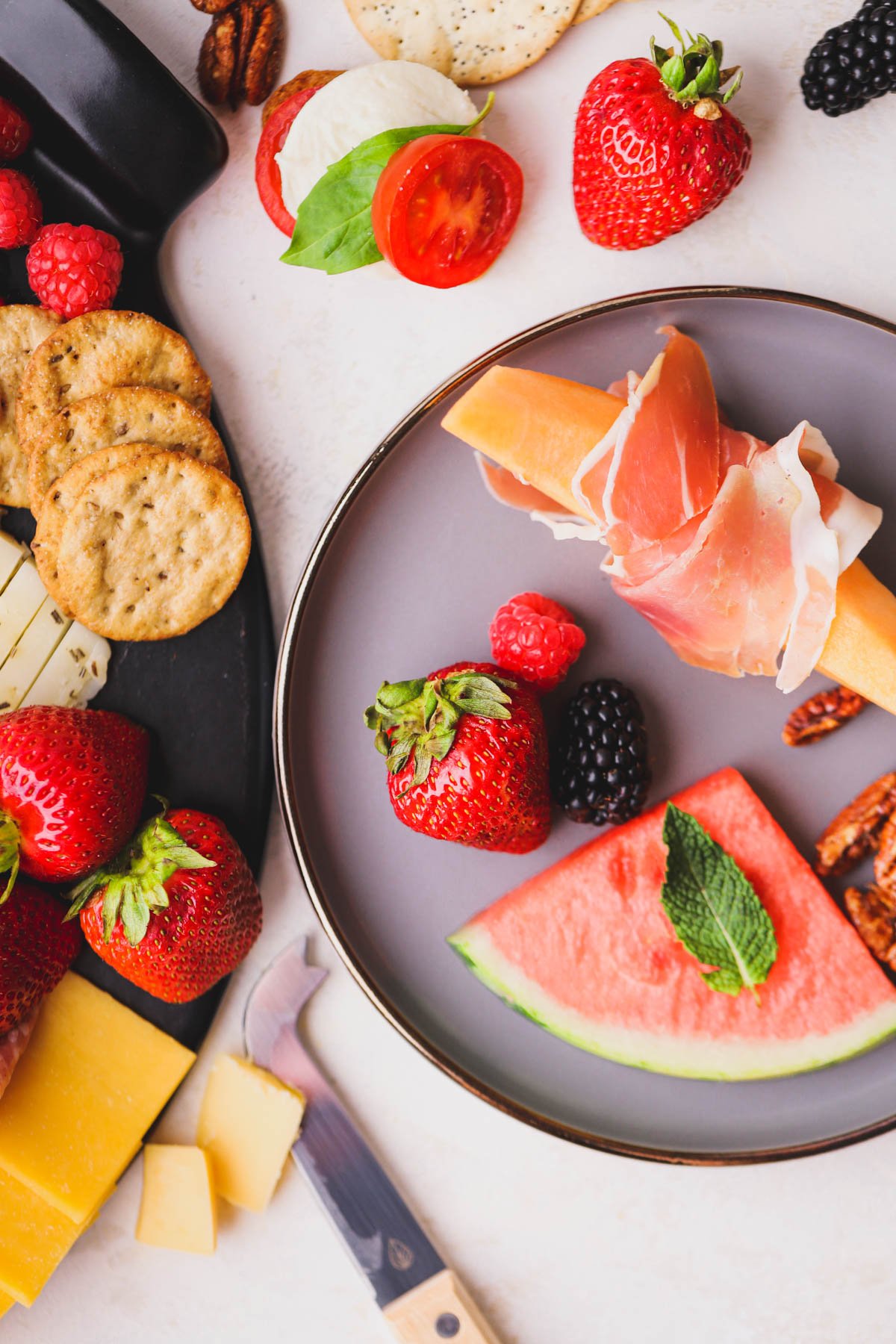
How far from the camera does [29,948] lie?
1231 mm

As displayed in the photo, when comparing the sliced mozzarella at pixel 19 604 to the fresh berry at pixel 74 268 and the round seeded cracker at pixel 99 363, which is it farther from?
the fresh berry at pixel 74 268

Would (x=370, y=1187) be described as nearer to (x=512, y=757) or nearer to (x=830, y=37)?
(x=512, y=757)

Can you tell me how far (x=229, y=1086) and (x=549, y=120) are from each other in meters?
1.59

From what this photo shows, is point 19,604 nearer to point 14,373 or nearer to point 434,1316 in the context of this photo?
point 14,373

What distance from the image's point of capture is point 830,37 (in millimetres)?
1221

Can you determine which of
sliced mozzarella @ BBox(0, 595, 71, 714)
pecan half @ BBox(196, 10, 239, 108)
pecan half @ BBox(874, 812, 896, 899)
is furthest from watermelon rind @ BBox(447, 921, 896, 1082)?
pecan half @ BBox(196, 10, 239, 108)

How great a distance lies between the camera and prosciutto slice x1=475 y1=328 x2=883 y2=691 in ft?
3.67

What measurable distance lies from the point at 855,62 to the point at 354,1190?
1.82 metres

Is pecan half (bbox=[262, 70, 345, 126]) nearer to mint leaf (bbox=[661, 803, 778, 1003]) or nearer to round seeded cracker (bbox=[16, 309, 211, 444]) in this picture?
round seeded cracker (bbox=[16, 309, 211, 444])

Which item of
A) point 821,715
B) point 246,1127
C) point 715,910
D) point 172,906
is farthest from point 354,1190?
point 821,715

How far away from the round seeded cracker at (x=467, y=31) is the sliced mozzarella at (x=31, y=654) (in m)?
0.99

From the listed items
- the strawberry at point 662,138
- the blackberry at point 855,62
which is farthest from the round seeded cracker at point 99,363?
the blackberry at point 855,62

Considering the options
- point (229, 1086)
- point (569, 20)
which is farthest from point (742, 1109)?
point (569, 20)

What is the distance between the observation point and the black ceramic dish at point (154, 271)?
1.20 m
